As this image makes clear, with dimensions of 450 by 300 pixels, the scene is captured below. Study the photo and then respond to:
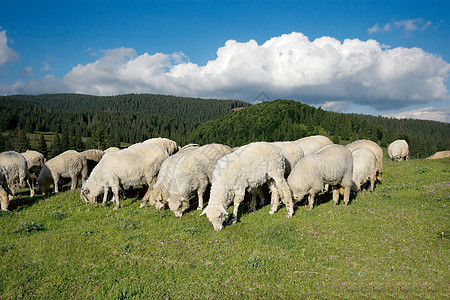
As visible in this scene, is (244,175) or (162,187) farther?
(162,187)

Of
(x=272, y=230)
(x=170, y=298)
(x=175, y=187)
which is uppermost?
(x=175, y=187)

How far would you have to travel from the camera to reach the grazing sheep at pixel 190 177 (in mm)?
12008

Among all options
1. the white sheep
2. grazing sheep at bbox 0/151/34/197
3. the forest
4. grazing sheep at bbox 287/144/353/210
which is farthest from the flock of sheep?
the forest

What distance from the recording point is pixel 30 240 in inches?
369

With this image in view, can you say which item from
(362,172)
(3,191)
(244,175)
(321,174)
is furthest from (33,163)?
(362,172)

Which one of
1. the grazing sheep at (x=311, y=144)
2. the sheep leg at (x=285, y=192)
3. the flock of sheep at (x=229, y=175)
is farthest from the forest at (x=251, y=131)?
the sheep leg at (x=285, y=192)

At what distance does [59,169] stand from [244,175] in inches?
580

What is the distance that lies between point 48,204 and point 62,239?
5692mm

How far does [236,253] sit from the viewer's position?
8.23 metres

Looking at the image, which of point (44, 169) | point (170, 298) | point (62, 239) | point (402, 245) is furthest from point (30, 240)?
point (402, 245)

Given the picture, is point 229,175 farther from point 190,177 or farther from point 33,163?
point 33,163

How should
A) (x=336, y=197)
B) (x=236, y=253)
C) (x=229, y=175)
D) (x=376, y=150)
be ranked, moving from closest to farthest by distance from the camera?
(x=236, y=253)
(x=229, y=175)
(x=336, y=197)
(x=376, y=150)

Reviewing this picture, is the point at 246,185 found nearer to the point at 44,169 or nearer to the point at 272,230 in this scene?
the point at 272,230

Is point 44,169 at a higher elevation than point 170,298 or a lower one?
higher
